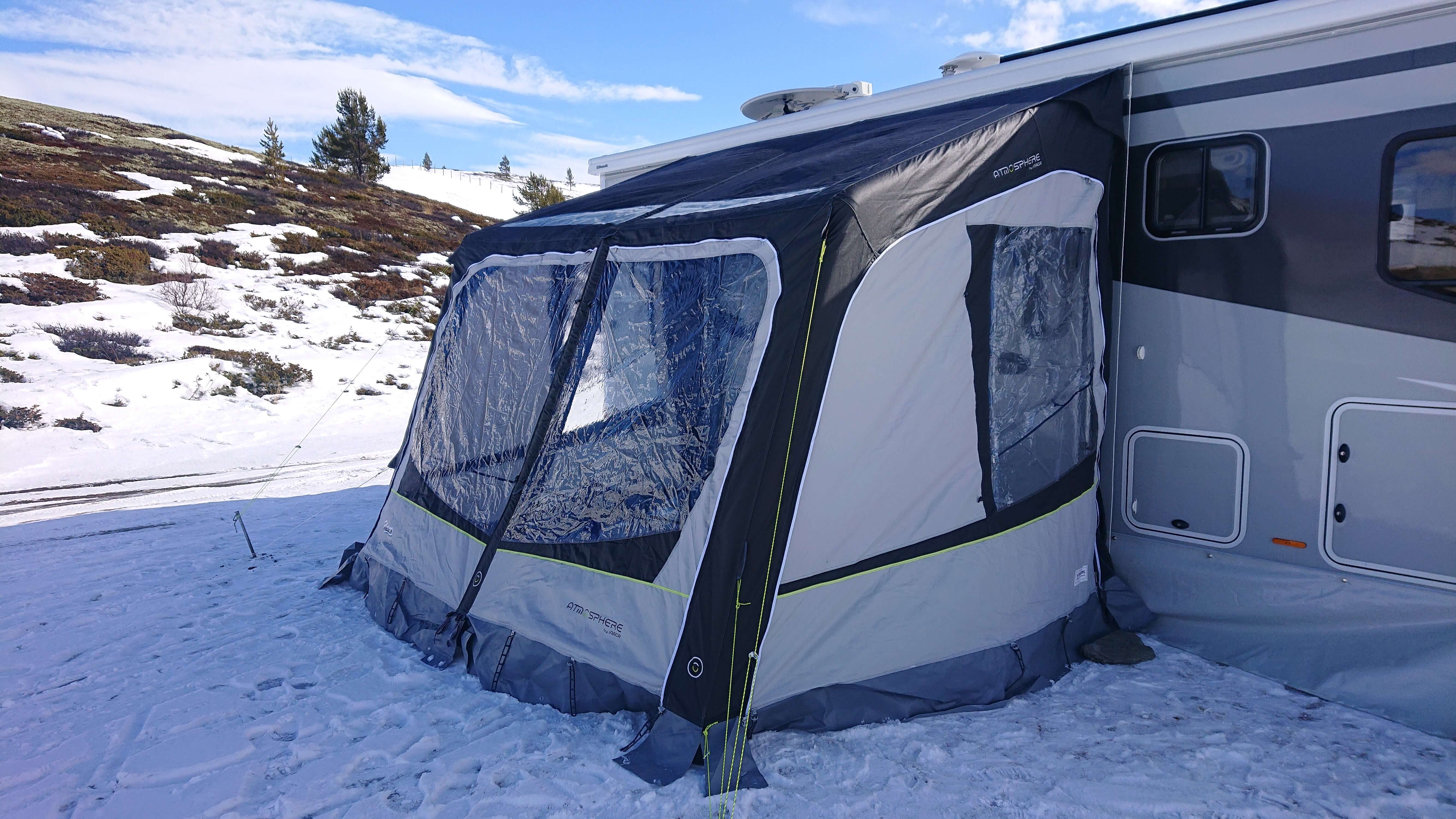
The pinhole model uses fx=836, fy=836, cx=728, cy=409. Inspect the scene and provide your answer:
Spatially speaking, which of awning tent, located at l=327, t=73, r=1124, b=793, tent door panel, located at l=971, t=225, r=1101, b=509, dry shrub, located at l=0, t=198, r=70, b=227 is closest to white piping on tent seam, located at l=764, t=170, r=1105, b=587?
awning tent, located at l=327, t=73, r=1124, b=793

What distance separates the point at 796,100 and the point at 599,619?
4.17 m

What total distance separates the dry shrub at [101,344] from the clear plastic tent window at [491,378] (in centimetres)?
1012

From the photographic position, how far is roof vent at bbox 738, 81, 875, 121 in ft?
18.8

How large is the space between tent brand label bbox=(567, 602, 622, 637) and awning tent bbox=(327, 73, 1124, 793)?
0.04ft

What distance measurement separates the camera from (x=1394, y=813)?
2.76 meters

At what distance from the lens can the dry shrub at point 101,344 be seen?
39.3ft

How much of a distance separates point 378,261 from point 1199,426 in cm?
2002

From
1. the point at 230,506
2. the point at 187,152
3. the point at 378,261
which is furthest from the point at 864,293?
the point at 187,152

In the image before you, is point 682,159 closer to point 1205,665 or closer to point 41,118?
point 1205,665

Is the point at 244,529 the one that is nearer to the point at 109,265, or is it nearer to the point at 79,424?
the point at 79,424

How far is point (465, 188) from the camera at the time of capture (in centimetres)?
5059

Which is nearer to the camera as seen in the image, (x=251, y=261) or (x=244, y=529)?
(x=244, y=529)

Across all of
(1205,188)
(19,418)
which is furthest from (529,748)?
(19,418)

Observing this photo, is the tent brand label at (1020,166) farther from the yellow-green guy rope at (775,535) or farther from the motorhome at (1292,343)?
the yellow-green guy rope at (775,535)
